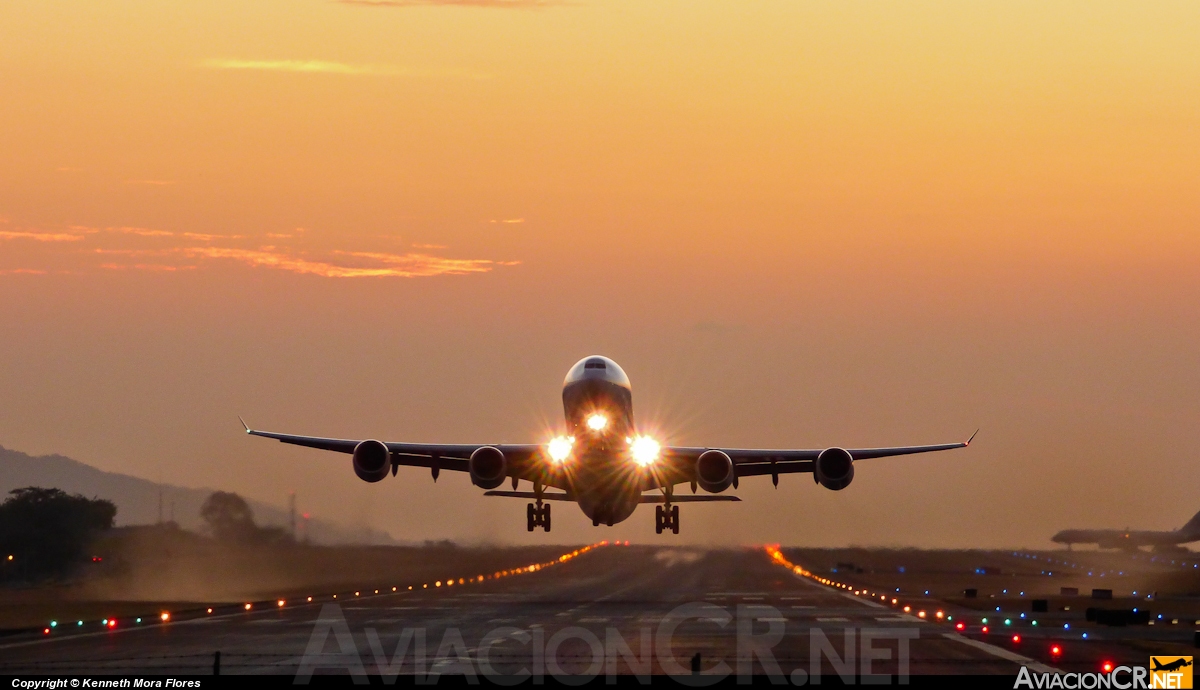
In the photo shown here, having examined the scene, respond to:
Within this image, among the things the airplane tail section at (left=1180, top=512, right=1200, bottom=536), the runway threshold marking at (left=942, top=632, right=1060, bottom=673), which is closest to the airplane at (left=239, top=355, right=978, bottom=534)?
the runway threshold marking at (left=942, top=632, right=1060, bottom=673)

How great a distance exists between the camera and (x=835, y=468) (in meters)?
54.0

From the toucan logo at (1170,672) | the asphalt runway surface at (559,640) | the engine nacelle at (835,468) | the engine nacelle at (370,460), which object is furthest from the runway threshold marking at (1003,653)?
the engine nacelle at (370,460)

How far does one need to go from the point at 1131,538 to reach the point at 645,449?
118 m

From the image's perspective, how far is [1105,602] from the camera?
2393 inches

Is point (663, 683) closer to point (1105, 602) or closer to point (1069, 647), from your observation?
point (1069, 647)

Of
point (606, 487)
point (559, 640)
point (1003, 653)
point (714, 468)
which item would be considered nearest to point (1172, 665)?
point (1003, 653)

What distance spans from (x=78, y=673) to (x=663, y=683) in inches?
477

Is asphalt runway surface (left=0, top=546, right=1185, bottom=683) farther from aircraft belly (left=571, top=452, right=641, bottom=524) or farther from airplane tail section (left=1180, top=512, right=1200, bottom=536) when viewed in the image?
airplane tail section (left=1180, top=512, right=1200, bottom=536)

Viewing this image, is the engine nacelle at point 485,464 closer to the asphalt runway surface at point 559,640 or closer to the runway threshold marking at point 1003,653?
the asphalt runway surface at point 559,640

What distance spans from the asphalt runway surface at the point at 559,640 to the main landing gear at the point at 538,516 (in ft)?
10.1

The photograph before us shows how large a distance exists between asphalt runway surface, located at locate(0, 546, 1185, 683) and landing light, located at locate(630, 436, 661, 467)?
Result: 17.7 feet

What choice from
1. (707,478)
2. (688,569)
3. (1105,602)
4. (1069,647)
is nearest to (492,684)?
(1069,647)

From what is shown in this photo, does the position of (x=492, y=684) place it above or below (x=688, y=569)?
below

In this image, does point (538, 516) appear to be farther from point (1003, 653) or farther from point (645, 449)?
point (1003, 653)
